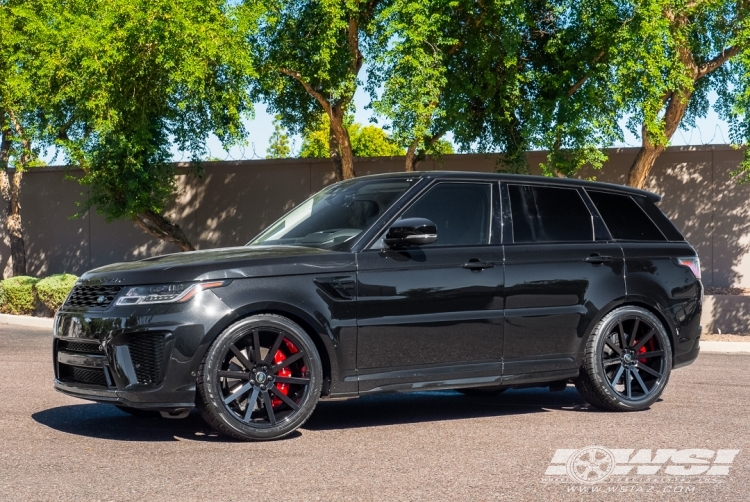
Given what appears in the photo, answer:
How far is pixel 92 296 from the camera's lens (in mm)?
6953

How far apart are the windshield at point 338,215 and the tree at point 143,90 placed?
984 cm

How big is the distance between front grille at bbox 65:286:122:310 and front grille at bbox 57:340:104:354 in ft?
0.81

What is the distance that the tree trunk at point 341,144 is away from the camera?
2062 cm

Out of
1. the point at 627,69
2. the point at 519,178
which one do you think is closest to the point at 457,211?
the point at 519,178

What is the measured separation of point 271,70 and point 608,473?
14.9 metres

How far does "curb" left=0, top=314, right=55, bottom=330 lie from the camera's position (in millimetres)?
18281

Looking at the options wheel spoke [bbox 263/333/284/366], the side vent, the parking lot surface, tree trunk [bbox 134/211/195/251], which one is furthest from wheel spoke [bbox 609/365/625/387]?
tree trunk [bbox 134/211/195/251]

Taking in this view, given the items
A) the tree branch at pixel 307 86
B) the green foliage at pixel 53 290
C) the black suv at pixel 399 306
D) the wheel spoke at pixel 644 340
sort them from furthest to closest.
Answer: the green foliage at pixel 53 290, the tree branch at pixel 307 86, the wheel spoke at pixel 644 340, the black suv at pixel 399 306

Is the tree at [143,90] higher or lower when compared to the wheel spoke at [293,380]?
higher

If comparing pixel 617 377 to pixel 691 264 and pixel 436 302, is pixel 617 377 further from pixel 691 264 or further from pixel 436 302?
pixel 436 302

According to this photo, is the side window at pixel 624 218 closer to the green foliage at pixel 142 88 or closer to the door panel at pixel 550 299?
the door panel at pixel 550 299

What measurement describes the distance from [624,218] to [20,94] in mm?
13568

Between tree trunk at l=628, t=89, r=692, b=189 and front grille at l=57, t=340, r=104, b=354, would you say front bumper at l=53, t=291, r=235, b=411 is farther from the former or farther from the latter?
tree trunk at l=628, t=89, r=692, b=189

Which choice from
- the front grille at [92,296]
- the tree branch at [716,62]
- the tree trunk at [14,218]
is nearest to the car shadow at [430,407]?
the front grille at [92,296]
